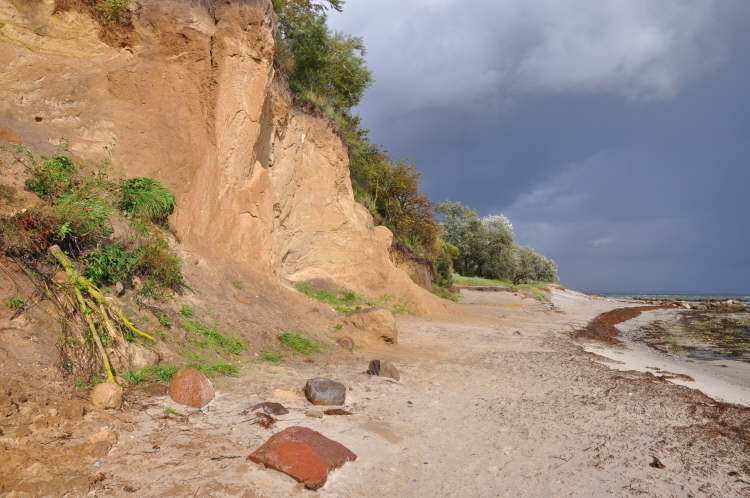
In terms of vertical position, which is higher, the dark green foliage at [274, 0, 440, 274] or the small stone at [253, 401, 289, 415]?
the dark green foliage at [274, 0, 440, 274]

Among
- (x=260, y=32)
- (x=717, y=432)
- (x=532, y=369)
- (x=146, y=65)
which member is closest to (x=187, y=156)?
(x=146, y=65)

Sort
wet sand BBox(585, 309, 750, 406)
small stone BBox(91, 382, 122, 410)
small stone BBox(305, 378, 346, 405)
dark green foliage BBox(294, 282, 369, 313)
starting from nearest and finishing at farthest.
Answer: small stone BBox(91, 382, 122, 410) < small stone BBox(305, 378, 346, 405) < wet sand BBox(585, 309, 750, 406) < dark green foliage BBox(294, 282, 369, 313)

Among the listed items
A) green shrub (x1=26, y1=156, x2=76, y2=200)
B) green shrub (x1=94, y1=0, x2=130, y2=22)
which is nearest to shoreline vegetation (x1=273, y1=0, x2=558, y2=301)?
green shrub (x1=94, y1=0, x2=130, y2=22)

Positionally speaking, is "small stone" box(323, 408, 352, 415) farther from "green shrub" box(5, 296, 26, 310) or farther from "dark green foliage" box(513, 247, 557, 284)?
"dark green foliage" box(513, 247, 557, 284)

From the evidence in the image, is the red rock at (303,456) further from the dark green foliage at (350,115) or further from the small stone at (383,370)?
the dark green foliage at (350,115)

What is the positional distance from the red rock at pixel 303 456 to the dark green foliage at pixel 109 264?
123 inches

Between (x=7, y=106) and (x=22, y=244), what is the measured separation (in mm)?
4886

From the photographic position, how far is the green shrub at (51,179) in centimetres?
542

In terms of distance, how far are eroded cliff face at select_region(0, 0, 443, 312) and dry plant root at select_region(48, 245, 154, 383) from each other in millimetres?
3427

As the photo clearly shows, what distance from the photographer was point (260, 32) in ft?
34.2

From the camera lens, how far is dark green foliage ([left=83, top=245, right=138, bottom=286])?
490cm

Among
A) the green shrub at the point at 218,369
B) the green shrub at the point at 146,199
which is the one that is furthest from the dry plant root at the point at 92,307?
the green shrub at the point at 146,199

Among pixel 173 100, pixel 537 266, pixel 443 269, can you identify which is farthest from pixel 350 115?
pixel 537 266

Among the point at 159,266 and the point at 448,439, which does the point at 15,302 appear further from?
the point at 448,439
